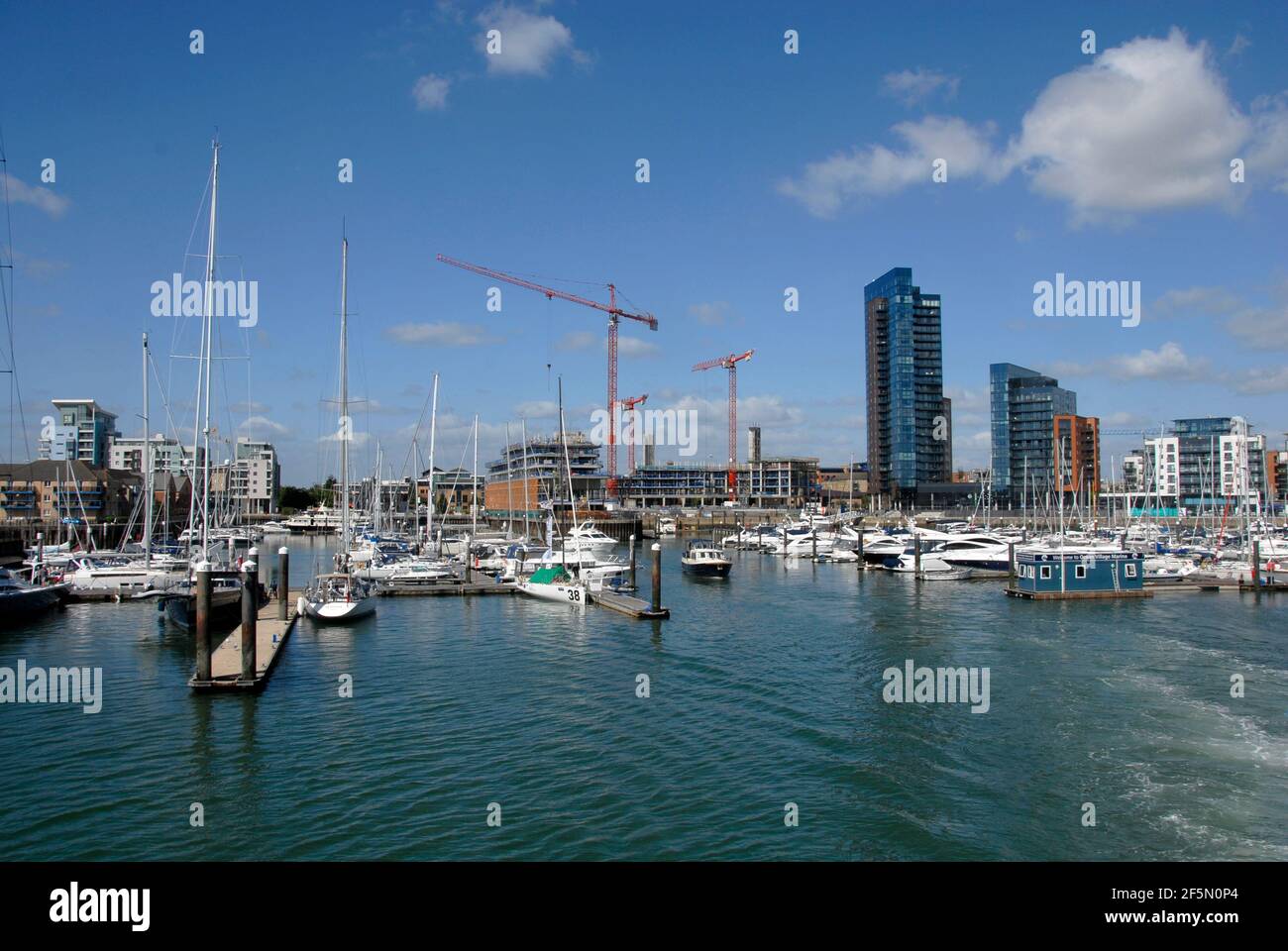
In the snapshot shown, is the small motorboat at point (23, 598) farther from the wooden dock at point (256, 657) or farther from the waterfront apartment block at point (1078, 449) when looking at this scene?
the waterfront apartment block at point (1078, 449)

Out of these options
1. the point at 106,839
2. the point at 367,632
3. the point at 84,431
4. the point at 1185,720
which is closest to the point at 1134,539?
the point at 1185,720

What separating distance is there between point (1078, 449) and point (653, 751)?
175 metres

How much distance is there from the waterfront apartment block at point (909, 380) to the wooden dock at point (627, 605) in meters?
141

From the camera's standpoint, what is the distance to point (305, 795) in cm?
1830

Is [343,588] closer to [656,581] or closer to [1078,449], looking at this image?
[656,581]

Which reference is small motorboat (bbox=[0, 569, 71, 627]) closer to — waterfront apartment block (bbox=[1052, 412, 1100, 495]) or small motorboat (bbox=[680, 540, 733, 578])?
small motorboat (bbox=[680, 540, 733, 578])

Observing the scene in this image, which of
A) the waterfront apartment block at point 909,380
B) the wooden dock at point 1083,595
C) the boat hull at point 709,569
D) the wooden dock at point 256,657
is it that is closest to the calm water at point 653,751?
the wooden dock at point 256,657

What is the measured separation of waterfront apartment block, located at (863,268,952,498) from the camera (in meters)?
180

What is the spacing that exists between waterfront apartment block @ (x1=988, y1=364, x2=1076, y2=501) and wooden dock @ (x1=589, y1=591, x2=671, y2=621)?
475 ft

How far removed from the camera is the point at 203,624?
88.5ft

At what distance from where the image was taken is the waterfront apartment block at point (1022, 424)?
175000 mm
